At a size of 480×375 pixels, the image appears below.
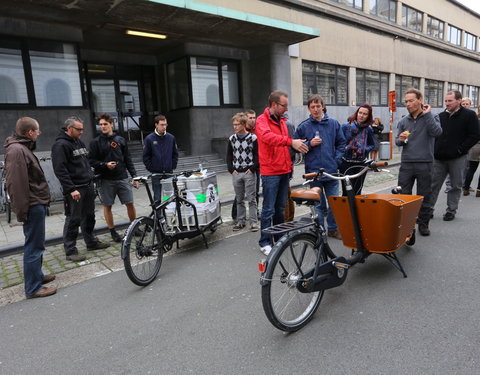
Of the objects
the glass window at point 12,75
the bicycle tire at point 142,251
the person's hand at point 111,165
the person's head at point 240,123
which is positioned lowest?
the bicycle tire at point 142,251

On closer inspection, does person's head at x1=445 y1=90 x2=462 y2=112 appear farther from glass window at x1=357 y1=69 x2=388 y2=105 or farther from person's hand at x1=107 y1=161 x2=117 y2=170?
glass window at x1=357 y1=69 x2=388 y2=105

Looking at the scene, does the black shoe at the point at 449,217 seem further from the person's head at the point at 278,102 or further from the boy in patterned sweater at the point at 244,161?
the person's head at the point at 278,102

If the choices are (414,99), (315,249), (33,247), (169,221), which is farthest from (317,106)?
(33,247)

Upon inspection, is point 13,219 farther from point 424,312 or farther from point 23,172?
point 424,312

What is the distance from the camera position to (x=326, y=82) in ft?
52.8

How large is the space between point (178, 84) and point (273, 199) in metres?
9.75

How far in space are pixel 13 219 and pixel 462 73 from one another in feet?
100

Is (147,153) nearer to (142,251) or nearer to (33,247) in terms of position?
(142,251)

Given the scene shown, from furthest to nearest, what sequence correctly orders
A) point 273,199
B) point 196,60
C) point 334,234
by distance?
point 196,60 → point 334,234 → point 273,199

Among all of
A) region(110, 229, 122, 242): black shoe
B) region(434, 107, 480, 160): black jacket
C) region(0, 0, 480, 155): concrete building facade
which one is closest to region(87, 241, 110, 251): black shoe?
region(110, 229, 122, 242): black shoe

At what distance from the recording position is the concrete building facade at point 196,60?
9094 millimetres

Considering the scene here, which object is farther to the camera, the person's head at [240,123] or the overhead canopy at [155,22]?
the overhead canopy at [155,22]

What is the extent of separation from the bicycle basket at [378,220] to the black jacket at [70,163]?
3.31 m

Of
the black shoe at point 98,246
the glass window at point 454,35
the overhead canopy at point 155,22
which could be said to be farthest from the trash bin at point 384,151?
the glass window at point 454,35
